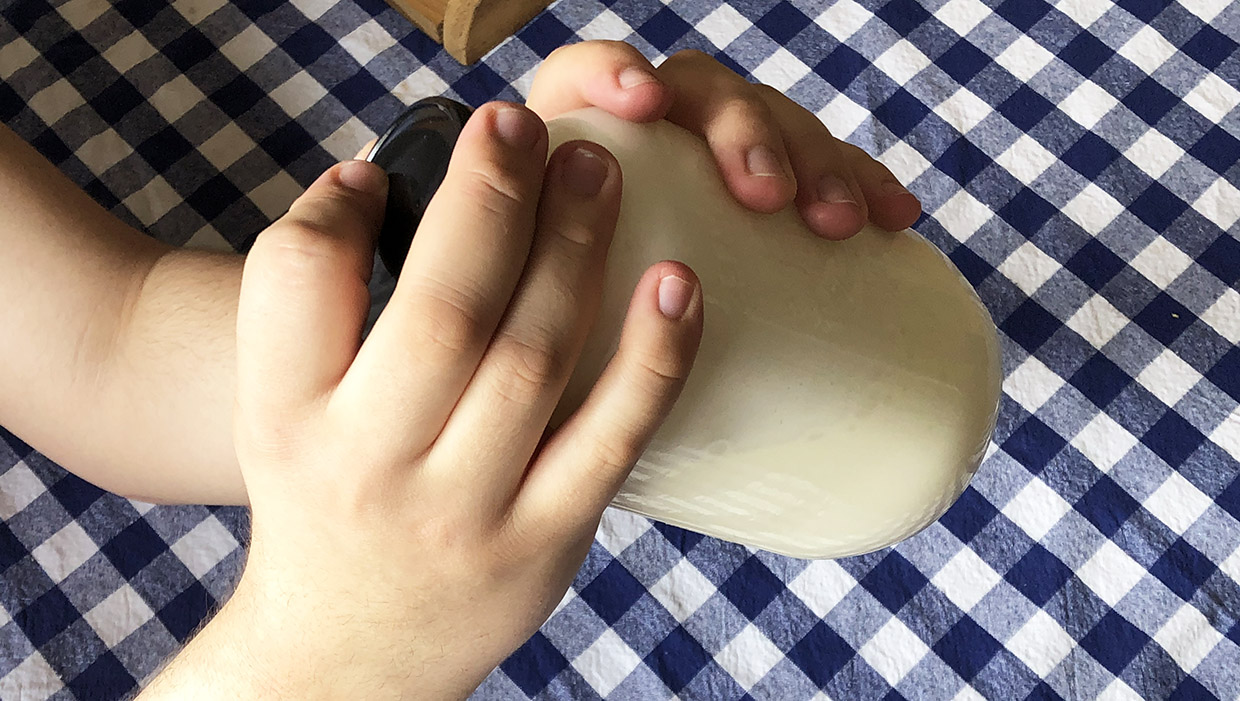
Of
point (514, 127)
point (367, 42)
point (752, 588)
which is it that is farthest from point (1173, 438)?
point (367, 42)

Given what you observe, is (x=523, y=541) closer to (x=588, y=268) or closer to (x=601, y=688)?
(x=588, y=268)

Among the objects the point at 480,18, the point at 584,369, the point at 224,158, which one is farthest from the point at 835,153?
the point at 224,158

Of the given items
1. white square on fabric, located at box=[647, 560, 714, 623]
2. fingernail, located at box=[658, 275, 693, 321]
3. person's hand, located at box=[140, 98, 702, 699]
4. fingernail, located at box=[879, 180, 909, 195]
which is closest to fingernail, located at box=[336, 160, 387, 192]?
person's hand, located at box=[140, 98, 702, 699]

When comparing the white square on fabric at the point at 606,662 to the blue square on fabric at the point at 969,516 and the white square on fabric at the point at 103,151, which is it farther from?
the white square on fabric at the point at 103,151

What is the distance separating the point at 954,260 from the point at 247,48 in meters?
0.50

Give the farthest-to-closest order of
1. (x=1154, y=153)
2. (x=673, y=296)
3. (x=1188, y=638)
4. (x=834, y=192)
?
(x=1154, y=153), (x=1188, y=638), (x=834, y=192), (x=673, y=296)

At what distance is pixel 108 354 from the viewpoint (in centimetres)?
59

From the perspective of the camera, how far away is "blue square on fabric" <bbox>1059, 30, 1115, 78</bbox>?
0.68m

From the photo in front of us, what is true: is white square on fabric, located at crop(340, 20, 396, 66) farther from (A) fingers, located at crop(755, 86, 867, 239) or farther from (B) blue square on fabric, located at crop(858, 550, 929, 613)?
(B) blue square on fabric, located at crop(858, 550, 929, 613)

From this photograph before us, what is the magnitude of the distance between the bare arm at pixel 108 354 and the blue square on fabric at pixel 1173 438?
52cm

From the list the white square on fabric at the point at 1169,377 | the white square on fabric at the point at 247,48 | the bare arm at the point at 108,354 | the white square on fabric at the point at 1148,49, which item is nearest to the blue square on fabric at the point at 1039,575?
the white square on fabric at the point at 1169,377

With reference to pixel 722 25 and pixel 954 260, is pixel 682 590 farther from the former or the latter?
pixel 722 25

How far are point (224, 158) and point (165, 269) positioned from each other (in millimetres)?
114

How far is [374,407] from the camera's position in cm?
29
